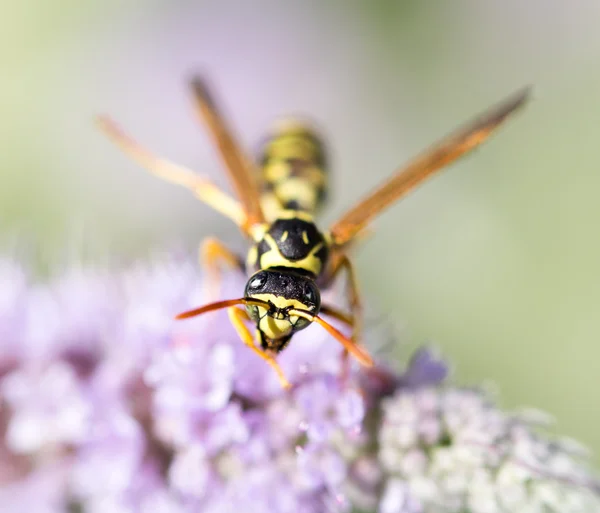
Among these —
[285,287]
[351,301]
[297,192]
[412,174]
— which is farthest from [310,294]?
[297,192]

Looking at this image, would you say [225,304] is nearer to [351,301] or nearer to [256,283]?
[256,283]


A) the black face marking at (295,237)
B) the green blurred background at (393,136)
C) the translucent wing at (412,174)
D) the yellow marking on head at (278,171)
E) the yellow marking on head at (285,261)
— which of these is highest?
the green blurred background at (393,136)

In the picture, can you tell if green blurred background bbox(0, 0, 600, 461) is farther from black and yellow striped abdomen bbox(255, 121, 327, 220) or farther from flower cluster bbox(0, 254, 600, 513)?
flower cluster bbox(0, 254, 600, 513)

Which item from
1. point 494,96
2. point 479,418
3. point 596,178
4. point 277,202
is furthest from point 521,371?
point 479,418

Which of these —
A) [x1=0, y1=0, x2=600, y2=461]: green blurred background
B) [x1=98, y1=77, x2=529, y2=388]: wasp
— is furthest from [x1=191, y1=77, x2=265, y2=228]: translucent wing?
[x1=0, y1=0, x2=600, y2=461]: green blurred background

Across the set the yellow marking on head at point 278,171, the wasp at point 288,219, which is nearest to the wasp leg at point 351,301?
the wasp at point 288,219

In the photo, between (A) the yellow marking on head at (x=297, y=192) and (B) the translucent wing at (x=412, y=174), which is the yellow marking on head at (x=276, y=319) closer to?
(B) the translucent wing at (x=412, y=174)

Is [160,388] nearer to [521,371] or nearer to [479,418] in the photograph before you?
[479,418]
